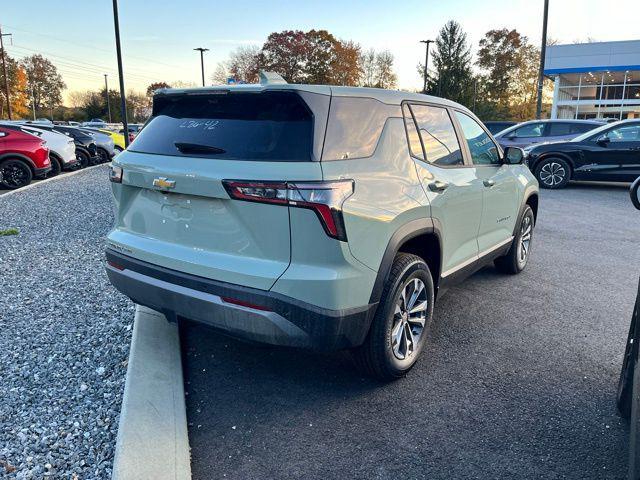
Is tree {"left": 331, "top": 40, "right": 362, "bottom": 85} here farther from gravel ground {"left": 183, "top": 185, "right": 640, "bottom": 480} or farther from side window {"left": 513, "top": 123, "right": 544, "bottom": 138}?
gravel ground {"left": 183, "top": 185, "right": 640, "bottom": 480}

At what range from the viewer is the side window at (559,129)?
50.7 ft

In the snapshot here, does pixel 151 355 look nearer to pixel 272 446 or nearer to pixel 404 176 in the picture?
pixel 272 446

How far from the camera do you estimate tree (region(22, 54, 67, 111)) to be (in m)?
83.8

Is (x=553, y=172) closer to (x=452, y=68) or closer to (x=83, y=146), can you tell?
(x=83, y=146)

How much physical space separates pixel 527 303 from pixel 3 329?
4370mm

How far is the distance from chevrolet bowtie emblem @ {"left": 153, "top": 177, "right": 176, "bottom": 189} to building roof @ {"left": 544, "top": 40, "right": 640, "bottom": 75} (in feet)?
123

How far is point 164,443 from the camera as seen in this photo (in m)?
2.56

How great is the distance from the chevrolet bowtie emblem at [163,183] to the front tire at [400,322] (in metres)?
1.34

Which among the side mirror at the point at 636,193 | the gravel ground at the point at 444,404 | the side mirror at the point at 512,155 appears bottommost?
the gravel ground at the point at 444,404

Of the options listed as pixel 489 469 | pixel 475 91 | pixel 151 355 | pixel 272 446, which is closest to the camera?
pixel 489 469

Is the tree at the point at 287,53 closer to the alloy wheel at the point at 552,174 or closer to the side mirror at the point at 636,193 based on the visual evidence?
the alloy wheel at the point at 552,174

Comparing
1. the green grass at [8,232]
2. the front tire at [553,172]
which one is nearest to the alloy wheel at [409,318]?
the green grass at [8,232]

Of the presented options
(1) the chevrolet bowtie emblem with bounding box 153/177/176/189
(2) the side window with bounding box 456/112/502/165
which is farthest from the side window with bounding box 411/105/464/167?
(1) the chevrolet bowtie emblem with bounding box 153/177/176/189

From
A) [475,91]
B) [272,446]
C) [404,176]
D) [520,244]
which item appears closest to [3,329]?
[272,446]
